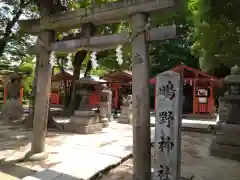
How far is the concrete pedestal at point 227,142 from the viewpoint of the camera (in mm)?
6160

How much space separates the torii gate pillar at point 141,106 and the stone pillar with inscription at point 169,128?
0.53 m

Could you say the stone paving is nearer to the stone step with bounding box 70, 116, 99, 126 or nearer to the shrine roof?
the stone step with bounding box 70, 116, 99, 126

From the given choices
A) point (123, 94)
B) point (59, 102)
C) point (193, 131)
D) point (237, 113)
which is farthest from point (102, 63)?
point (237, 113)

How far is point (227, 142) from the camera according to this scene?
634 cm

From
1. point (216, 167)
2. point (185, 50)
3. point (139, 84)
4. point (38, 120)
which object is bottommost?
point (216, 167)

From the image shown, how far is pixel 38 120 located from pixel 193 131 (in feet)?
24.3

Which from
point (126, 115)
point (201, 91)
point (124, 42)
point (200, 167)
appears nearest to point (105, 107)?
point (126, 115)

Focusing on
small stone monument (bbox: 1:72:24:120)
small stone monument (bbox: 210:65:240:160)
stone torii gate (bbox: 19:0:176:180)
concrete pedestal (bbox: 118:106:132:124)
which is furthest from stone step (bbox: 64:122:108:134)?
small stone monument (bbox: 210:65:240:160)

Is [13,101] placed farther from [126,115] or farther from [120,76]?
[120,76]

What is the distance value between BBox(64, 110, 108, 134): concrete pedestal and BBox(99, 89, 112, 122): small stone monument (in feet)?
5.15

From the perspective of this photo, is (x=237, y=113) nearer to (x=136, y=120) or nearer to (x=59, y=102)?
(x=136, y=120)

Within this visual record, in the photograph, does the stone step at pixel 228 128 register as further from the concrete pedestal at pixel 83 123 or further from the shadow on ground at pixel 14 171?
the shadow on ground at pixel 14 171

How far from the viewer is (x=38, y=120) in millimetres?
5109

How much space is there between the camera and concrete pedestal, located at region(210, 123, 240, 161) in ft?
20.2
